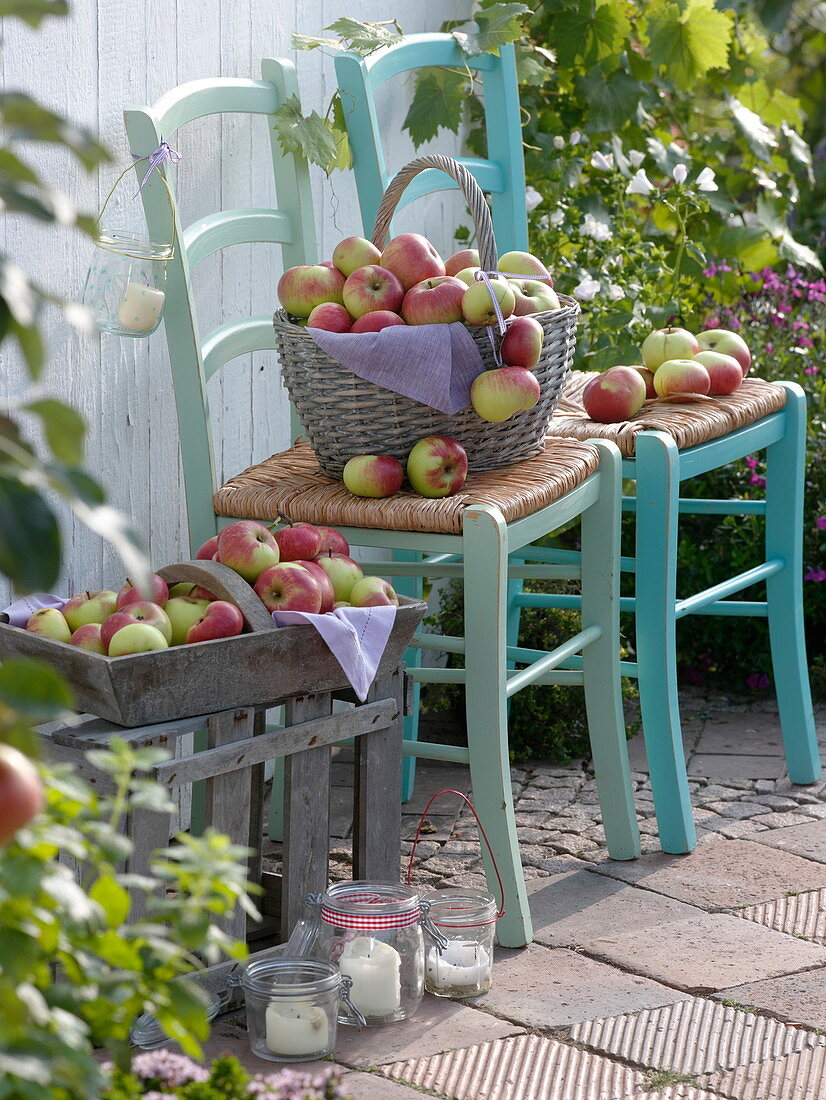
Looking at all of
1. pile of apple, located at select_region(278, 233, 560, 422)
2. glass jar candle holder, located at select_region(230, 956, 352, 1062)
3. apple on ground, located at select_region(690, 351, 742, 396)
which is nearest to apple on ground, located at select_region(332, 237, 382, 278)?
pile of apple, located at select_region(278, 233, 560, 422)

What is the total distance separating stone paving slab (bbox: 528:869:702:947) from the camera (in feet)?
6.61

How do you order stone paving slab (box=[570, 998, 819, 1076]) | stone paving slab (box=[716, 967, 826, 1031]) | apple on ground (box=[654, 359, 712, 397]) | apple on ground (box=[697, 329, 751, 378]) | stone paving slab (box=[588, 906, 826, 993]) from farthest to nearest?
apple on ground (box=[697, 329, 751, 378]) → apple on ground (box=[654, 359, 712, 397]) → stone paving slab (box=[588, 906, 826, 993]) → stone paving slab (box=[716, 967, 826, 1031]) → stone paving slab (box=[570, 998, 819, 1076])

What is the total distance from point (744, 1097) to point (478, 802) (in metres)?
0.54

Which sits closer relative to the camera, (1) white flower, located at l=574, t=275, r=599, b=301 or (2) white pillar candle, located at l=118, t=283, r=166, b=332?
(2) white pillar candle, located at l=118, t=283, r=166, b=332

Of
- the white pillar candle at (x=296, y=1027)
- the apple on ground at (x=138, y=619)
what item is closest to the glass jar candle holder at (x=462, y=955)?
the white pillar candle at (x=296, y=1027)

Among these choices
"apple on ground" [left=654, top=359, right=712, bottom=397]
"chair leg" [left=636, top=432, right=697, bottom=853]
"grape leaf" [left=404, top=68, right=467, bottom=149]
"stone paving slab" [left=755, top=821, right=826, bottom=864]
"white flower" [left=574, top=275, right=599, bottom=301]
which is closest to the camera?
"chair leg" [left=636, top=432, right=697, bottom=853]

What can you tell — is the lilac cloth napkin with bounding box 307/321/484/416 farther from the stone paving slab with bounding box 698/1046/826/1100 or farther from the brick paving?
the stone paving slab with bounding box 698/1046/826/1100

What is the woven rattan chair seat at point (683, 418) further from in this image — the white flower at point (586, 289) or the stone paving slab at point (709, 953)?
the stone paving slab at point (709, 953)

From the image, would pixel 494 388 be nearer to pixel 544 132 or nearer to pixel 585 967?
pixel 585 967

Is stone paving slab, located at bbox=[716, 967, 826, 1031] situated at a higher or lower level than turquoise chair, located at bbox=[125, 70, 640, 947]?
lower

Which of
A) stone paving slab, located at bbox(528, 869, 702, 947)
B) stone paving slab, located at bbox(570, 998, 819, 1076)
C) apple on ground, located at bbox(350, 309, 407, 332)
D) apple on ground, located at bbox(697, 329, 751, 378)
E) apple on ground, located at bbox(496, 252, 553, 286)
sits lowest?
stone paving slab, located at bbox(528, 869, 702, 947)

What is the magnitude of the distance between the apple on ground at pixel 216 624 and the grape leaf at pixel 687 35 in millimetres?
2253

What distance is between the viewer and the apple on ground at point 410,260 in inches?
78.8

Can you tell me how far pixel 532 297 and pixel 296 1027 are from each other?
1.12 m
